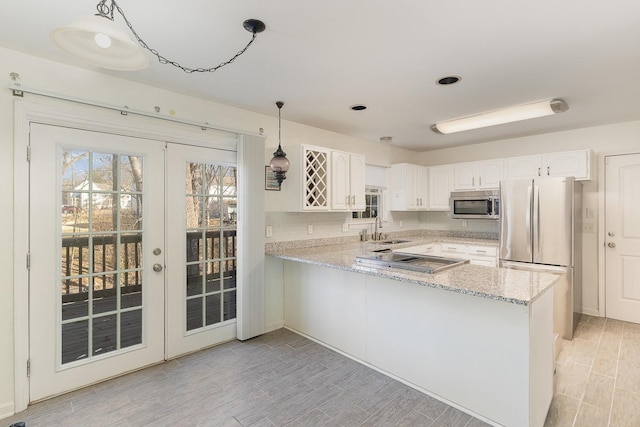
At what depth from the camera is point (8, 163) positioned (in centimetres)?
217

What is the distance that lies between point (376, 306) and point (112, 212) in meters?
2.33

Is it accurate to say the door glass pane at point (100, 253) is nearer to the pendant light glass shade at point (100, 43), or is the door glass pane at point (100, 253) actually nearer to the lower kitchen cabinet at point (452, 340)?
the pendant light glass shade at point (100, 43)

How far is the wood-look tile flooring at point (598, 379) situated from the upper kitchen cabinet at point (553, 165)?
5.89 ft

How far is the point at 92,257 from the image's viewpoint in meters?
2.53

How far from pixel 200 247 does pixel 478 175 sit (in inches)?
152

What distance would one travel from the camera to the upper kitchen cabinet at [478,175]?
4.45 m

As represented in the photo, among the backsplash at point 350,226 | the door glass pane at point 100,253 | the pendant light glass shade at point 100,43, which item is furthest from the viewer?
the backsplash at point 350,226

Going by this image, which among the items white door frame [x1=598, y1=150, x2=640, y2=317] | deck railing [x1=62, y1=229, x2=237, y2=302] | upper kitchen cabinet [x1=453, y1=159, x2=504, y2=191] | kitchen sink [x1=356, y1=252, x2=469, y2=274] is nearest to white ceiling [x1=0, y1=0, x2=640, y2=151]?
white door frame [x1=598, y1=150, x2=640, y2=317]

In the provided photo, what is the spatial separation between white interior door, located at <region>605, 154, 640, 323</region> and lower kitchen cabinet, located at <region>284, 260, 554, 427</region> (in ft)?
8.52

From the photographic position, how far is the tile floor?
6.92 feet

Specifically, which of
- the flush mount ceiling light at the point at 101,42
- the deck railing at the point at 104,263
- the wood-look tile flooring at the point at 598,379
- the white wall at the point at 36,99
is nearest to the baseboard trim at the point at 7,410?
the white wall at the point at 36,99

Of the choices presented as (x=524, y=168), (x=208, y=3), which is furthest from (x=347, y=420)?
(x=524, y=168)

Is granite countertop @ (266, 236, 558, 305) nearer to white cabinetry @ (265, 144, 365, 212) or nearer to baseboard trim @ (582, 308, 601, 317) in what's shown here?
white cabinetry @ (265, 144, 365, 212)

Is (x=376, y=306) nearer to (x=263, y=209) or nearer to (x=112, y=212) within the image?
(x=263, y=209)
